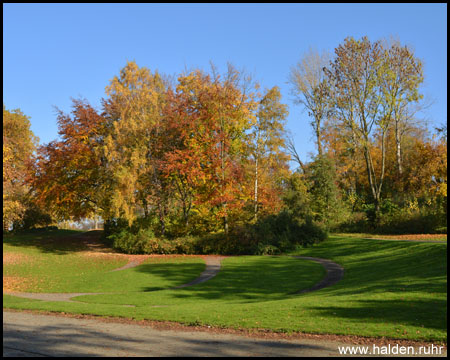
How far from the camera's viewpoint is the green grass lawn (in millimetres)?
9344

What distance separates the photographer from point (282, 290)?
17.6 meters

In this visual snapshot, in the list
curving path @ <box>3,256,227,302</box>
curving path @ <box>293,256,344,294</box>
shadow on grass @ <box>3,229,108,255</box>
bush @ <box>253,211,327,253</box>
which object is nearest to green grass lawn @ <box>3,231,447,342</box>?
curving path @ <box>293,256,344,294</box>

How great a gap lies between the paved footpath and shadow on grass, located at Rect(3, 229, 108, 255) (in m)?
25.8

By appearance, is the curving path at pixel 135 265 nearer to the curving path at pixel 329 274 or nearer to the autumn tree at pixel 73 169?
the curving path at pixel 329 274

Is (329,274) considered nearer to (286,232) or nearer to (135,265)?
(286,232)

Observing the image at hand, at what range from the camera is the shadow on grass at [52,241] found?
35544 mm

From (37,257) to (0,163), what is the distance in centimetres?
1021

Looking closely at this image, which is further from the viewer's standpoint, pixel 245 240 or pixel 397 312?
pixel 245 240

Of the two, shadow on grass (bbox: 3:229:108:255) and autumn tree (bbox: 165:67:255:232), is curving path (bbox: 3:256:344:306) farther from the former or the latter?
shadow on grass (bbox: 3:229:108:255)

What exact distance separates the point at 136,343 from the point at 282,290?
10.2m

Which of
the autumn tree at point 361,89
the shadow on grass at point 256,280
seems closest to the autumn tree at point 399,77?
the autumn tree at point 361,89

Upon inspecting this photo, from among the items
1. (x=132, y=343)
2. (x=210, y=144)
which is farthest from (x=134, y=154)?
(x=132, y=343)

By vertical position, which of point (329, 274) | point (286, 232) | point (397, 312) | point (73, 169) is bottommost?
point (329, 274)

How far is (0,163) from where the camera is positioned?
23.4 metres
